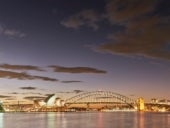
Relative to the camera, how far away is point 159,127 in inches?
2899

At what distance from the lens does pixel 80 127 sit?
2781 inches

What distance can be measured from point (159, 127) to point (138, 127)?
13.6ft

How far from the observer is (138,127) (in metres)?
72.8

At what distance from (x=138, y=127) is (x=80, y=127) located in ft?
36.0

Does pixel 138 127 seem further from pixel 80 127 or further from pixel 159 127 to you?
pixel 80 127

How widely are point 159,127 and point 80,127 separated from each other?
1512 cm

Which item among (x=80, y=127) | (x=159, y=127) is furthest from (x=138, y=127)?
(x=80, y=127)
